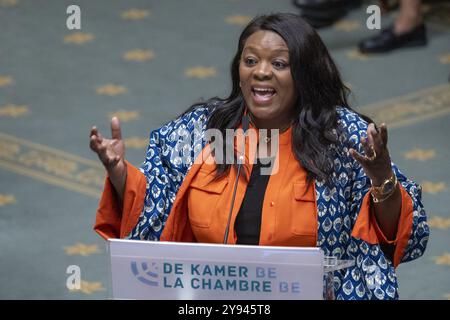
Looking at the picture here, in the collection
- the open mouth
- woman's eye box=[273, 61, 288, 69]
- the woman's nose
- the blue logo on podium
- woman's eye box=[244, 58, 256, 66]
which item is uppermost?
woman's eye box=[244, 58, 256, 66]

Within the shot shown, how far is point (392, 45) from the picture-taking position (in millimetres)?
8578

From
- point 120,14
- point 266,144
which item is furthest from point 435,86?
point 266,144

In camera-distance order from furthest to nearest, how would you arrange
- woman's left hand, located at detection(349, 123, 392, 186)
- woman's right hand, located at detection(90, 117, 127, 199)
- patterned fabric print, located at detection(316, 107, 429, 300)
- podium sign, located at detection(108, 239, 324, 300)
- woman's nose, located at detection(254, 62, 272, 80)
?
woman's nose, located at detection(254, 62, 272, 80) < patterned fabric print, located at detection(316, 107, 429, 300) < woman's right hand, located at detection(90, 117, 127, 199) < woman's left hand, located at detection(349, 123, 392, 186) < podium sign, located at detection(108, 239, 324, 300)

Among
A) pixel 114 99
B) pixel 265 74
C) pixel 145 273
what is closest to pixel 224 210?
pixel 265 74

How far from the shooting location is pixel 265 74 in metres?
4.08

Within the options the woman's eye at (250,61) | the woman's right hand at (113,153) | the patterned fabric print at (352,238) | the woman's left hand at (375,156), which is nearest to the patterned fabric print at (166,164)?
the woman's right hand at (113,153)

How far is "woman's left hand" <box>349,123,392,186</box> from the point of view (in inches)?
144

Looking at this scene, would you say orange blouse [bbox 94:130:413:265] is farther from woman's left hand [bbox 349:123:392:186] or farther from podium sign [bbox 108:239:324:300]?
podium sign [bbox 108:239:324:300]

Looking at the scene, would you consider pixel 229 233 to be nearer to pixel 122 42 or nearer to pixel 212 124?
pixel 212 124

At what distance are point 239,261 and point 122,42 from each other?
5.49 metres

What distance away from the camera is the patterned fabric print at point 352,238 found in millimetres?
3975

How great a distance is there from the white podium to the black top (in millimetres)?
519

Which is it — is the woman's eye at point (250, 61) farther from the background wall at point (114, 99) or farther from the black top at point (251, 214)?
the background wall at point (114, 99)

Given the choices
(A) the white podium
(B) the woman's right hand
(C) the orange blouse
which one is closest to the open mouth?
(C) the orange blouse
